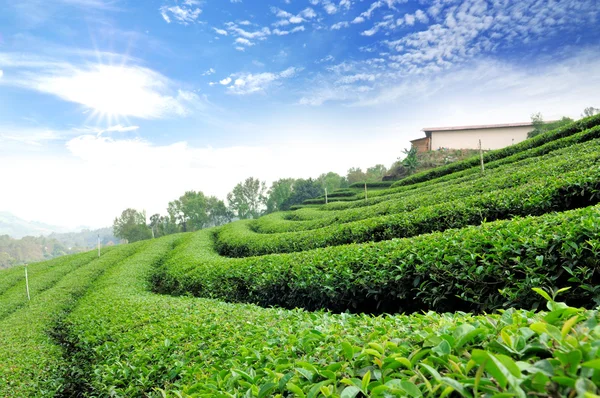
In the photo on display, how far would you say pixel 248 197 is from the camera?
84.9 m

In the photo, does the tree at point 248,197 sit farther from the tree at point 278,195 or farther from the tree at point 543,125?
the tree at point 543,125

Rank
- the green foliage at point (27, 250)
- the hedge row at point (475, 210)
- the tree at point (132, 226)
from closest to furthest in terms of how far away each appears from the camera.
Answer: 1. the hedge row at point (475, 210)
2. the tree at point (132, 226)
3. the green foliage at point (27, 250)

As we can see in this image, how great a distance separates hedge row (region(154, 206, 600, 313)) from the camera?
3.77 metres

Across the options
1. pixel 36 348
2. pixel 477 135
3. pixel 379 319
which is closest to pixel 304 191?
pixel 477 135

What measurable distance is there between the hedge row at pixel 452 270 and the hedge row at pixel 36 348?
4839 mm

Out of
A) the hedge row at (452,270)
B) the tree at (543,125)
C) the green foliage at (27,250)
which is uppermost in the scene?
the tree at (543,125)

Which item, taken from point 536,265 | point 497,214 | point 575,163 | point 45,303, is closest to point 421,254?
point 536,265

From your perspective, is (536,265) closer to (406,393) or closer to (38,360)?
(406,393)

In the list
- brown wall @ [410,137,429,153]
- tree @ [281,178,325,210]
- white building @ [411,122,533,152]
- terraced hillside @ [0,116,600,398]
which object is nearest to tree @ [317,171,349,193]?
tree @ [281,178,325,210]

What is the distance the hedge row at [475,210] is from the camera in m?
7.03

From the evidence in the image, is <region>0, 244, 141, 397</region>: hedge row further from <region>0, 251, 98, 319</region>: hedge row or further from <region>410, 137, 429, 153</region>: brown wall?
<region>410, 137, 429, 153</region>: brown wall

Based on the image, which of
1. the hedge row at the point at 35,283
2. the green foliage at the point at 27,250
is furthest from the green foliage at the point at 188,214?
the green foliage at the point at 27,250

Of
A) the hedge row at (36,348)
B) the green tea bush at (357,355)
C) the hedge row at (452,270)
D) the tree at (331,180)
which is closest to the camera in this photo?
the green tea bush at (357,355)

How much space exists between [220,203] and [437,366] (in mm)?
88825
